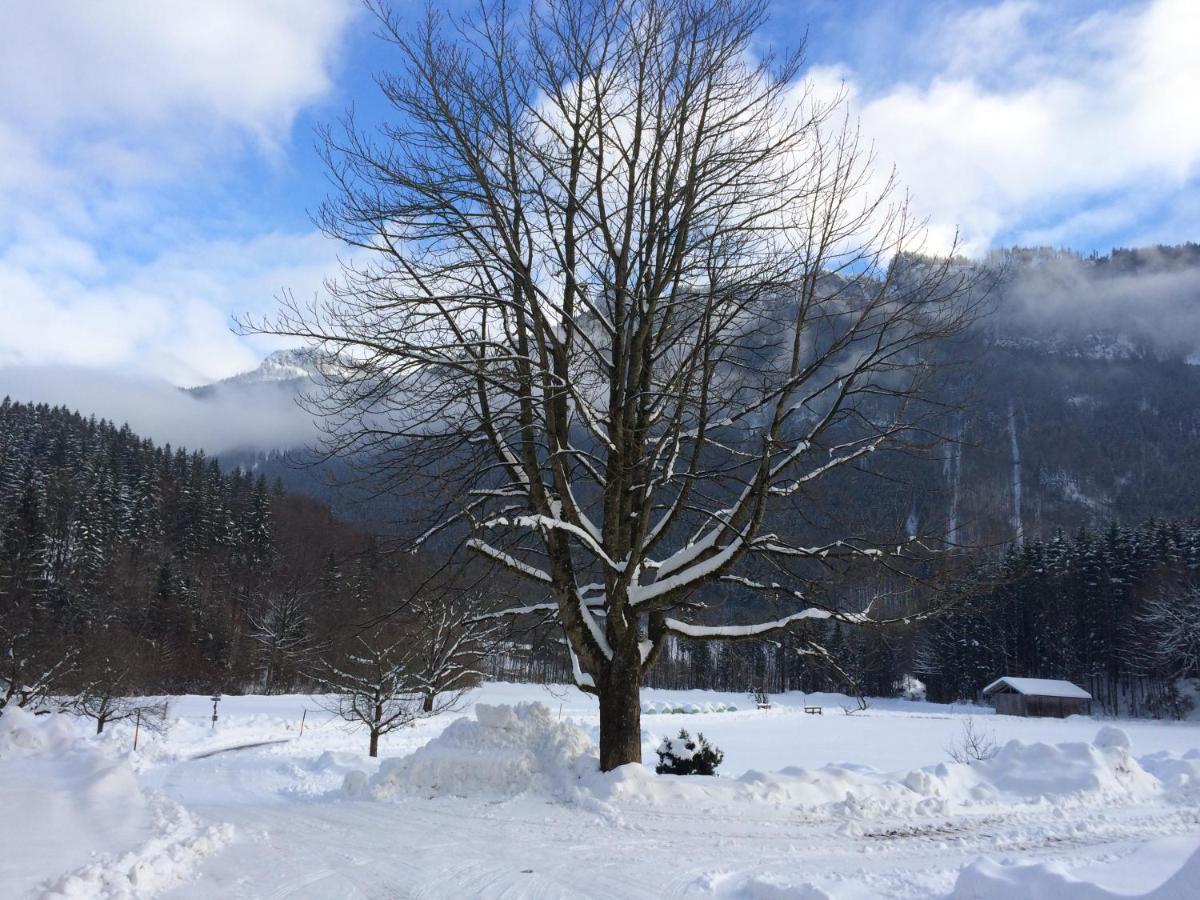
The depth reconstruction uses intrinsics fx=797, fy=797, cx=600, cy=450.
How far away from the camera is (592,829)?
292 inches

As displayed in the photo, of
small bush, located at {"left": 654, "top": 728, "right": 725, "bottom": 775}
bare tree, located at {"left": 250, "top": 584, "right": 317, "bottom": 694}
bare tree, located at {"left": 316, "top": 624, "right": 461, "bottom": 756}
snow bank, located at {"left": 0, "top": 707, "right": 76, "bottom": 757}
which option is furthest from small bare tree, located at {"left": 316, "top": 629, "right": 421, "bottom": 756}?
bare tree, located at {"left": 250, "top": 584, "right": 317, "bottom": 694}

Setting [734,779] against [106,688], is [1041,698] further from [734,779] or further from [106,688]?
[734,779]

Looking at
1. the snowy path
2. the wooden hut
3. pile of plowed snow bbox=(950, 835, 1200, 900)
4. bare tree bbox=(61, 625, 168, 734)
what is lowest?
the wooden hut

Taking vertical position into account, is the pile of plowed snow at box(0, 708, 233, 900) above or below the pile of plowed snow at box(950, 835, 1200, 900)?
below

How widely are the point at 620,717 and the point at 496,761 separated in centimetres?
171

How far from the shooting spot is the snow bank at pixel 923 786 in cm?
837

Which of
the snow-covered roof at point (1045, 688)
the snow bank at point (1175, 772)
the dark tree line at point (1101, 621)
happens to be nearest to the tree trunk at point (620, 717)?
the snow bank at point (1175, 772)

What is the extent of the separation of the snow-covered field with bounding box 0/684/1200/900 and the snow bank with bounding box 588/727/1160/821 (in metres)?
0.03

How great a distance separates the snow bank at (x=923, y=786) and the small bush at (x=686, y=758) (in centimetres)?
130

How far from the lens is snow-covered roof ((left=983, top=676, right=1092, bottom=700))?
5912cm

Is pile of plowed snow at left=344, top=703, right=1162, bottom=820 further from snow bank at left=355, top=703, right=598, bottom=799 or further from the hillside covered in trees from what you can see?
the hillside covered in trees

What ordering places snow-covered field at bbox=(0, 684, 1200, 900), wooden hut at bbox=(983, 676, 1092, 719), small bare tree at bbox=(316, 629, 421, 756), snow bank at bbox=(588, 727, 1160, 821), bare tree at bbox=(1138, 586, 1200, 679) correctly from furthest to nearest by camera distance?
wooden hut at bbox=(983, 676, 1092, 719)
bare tree at bbox=(1138, 586, 1200, 679)
small bare tree at bbox=(316, 629, 421, 756)
snow bank at bbox=(588, 727, 1160, 821)
snow-covered field at bbox=(0, 684, 1200, 900)

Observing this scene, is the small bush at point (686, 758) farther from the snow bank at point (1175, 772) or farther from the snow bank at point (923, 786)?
the snow bank at point (1175, 772)

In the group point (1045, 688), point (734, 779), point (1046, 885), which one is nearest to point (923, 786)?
point (734, 779)
